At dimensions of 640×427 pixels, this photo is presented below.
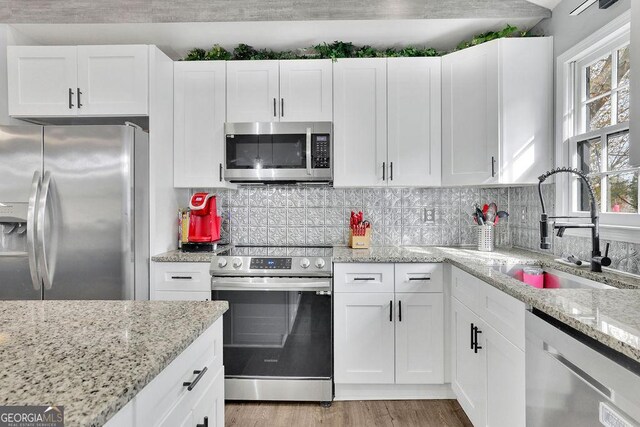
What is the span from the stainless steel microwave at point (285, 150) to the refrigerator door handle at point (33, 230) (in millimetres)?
1181

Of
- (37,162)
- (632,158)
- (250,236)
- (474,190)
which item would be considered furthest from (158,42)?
(632,158)

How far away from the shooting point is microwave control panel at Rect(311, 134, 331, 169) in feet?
8.82

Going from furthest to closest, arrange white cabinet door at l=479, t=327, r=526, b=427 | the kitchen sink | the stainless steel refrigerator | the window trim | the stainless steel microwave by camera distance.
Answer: the stainless steel microwave → the stainless steel refrigerator → the window trim → the kitchen sink → white cabinet door at l=479, t=327, r=526, b=427

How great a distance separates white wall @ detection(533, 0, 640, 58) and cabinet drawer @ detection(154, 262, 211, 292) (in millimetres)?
2648

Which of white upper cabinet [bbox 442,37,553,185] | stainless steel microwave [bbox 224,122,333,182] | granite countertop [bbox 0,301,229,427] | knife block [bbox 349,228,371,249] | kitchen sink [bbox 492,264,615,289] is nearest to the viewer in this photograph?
granite countertop [bbox 0,301,229,427]

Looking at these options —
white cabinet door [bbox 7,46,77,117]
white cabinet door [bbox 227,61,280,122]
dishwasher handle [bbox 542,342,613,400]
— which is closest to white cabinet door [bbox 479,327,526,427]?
dishwasher handle [bbox 542,342,613,400]

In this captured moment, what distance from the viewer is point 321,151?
269 cm

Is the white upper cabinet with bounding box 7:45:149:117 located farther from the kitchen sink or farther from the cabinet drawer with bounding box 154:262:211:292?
the kitchen sink

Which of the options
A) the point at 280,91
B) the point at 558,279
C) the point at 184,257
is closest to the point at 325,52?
the point at 280,91

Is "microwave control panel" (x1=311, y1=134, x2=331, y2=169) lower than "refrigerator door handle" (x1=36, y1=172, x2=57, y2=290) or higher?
higher

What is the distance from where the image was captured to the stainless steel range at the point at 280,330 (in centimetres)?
242

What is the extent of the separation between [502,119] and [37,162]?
2.87 metres

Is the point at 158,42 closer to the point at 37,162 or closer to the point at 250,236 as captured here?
the point at 37,162

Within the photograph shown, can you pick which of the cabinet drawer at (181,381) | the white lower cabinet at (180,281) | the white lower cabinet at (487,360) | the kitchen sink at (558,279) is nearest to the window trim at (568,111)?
the kitchen sink at (558,279)
